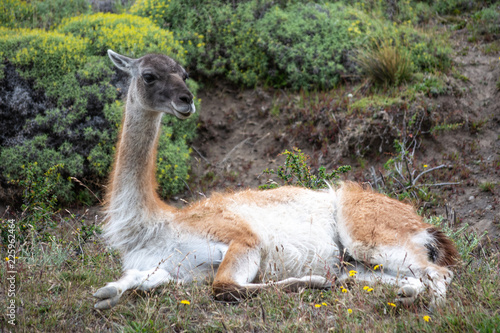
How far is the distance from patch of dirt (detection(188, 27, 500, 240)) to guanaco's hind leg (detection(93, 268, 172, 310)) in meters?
3.14

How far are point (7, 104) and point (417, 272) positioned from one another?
21.4 ft

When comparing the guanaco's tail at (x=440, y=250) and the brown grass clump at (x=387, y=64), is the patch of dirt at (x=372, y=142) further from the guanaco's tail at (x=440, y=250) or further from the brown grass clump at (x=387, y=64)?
the guanaco's tail at (x=440, y=250)

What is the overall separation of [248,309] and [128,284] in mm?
944

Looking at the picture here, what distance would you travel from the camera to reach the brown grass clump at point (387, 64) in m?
8.08

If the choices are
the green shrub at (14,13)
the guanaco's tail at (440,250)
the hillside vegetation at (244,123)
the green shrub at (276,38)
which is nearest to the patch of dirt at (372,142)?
the hillside vegetation at (244,123)

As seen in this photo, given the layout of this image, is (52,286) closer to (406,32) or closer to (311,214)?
(311,214)

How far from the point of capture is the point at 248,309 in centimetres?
340

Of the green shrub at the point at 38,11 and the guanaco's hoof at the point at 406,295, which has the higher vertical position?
the guanaco's hoof at the point at 406,295

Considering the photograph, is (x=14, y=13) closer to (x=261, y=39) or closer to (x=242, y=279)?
(x=261, y=39)

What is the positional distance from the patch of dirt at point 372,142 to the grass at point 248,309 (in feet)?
9.01

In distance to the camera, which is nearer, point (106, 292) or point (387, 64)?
point (106, 292)

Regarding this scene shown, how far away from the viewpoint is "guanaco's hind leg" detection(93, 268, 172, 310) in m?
3.33

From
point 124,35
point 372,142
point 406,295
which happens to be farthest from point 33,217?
point 372,142

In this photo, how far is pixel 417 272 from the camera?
12.5 ft
